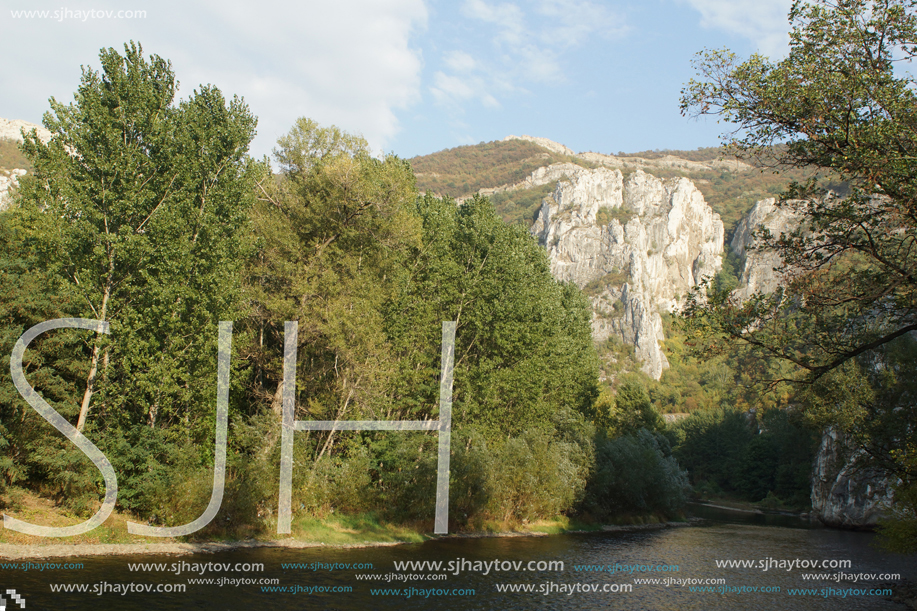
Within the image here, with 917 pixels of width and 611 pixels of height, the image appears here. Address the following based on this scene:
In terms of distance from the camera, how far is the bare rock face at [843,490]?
5734cm

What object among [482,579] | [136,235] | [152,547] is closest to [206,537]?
[152,547]

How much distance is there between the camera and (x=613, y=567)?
29.6 metres

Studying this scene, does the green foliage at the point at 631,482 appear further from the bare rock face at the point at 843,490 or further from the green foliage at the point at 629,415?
the bare rock face at the point at 843,490

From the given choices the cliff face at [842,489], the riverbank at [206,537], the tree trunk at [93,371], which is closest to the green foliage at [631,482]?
the riverbank at [206,537]

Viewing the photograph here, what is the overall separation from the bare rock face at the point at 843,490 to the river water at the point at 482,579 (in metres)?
21.1

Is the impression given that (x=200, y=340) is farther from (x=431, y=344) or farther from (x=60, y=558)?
(x=431, y=344)

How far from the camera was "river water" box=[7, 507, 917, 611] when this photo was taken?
58.9 ft

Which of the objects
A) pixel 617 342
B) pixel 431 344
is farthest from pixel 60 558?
pixel 617 342

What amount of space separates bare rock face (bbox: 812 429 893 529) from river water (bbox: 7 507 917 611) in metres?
21.1

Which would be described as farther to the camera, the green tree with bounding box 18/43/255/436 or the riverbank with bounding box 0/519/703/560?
the green tree with bounding box 18/43/255/436

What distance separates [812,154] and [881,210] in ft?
6.82

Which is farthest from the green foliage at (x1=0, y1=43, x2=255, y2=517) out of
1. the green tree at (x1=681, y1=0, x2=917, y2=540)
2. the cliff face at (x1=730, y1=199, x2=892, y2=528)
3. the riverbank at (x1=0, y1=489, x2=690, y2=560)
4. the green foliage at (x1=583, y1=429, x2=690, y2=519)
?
the cliff face at (x1=730, y1=199, x2=892, y2=528)

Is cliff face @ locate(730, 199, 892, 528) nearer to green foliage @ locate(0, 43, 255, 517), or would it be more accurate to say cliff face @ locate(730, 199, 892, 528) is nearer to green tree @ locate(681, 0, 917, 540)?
green tree @ locate(681, 0, 917, 540)

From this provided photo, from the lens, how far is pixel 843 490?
64.4 m
